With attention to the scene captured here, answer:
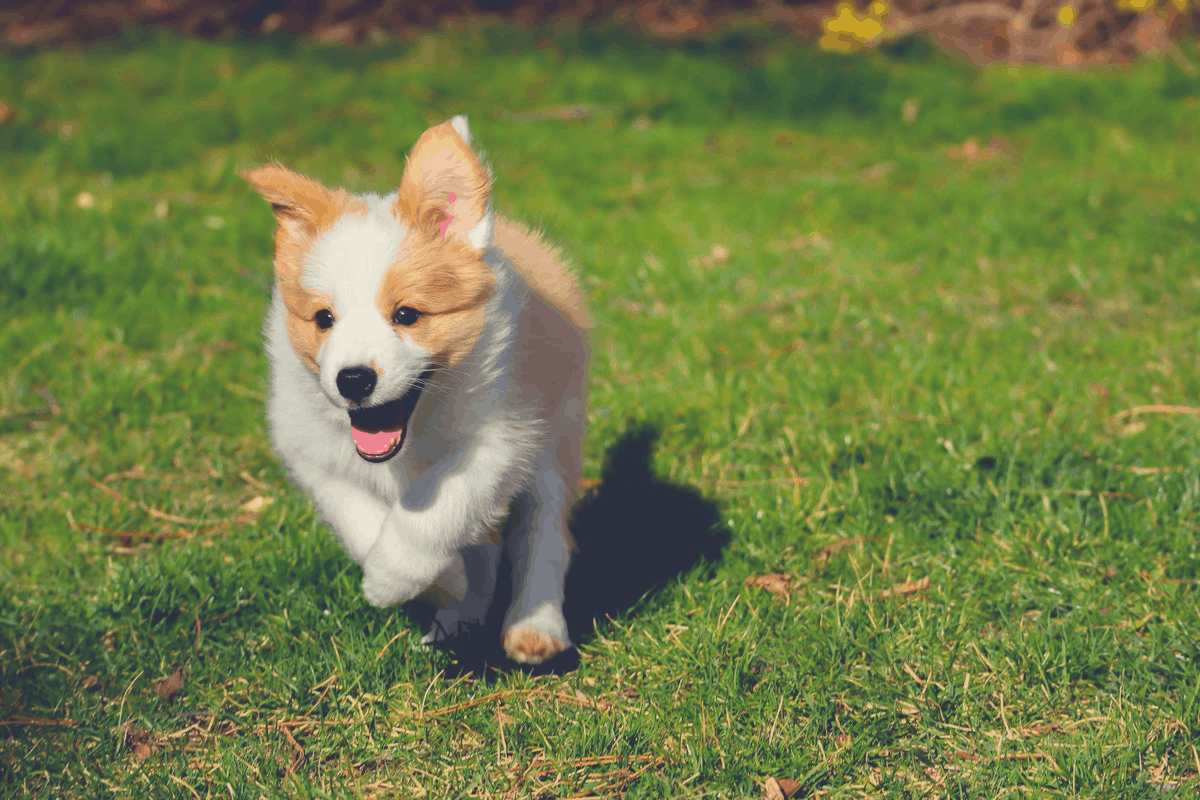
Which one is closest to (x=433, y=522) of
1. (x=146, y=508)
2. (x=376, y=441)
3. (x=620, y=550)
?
(x=376, y=441)

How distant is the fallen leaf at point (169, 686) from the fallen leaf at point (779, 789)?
1.42 m

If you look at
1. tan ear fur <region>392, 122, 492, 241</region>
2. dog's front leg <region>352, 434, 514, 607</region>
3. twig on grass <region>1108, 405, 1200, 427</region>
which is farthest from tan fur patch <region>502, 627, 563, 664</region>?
twig on grass <region>1108, 405, 1200, 427</region>

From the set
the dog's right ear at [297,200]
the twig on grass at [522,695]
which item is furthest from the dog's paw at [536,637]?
the dog's right ear at [297,200]

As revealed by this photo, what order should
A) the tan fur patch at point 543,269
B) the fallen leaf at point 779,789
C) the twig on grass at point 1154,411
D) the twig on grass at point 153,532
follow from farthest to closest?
the twig on grass at point 1154,411
the twig on grass at point 153,532
the tan fur patch at point 543,269
the fallen leaf at point 779,789

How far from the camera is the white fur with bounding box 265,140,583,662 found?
210 centimetres

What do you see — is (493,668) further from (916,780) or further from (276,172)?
(276,172)

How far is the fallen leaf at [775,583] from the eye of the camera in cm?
294

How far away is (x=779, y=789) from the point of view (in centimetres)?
230

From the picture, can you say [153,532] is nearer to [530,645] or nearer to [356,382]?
[530,645]

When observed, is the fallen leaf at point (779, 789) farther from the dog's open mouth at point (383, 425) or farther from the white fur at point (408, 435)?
the dog's open mouth at point (383, 425)

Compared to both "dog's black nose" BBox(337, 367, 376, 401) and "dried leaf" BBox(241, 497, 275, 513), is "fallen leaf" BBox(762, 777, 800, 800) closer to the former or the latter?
"dog's black nose" BBox(337, 367, 376, 401)

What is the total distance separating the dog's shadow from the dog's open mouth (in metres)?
0.78

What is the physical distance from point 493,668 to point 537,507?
1.37 feet

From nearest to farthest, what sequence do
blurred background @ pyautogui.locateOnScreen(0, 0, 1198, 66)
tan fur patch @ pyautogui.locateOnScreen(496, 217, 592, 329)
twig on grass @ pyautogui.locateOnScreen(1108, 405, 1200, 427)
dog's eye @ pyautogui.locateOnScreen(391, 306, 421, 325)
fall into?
dog's eye @ pyautogui.locateOnScreen(391, 306, 421, 325) < tan fur patch @ pyautogui.locateOnScreen(496, 217, 592, 329) < twig on grass @ pyautogui.locateOnScreen(1108, 405, 1200, 427) < blurred background @ pyautogui.locateOnScreen(0, 0, 1198, 66)
